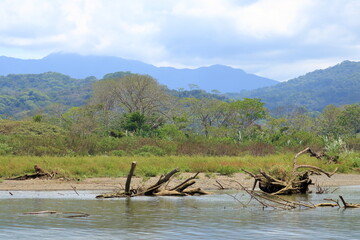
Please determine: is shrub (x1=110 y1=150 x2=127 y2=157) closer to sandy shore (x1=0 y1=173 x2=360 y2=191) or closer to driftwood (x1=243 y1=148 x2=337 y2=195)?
sandy shore (x1=0 y1=173 x2=360 y2=191)

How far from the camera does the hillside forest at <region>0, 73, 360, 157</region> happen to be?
36.1 metres

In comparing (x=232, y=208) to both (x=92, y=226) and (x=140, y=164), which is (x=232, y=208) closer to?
(x=92, y=226)

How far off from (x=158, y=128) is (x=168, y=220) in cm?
5928

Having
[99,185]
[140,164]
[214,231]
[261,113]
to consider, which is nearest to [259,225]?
[214,231]

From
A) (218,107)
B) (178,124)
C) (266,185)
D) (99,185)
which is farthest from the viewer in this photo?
(218,107)

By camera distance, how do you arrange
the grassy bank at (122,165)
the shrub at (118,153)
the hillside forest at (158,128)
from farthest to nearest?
the hillside forest at (158,128)
the shrub at (118,153)
the grassy bank at (122,165)

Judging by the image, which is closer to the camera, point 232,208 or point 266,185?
point 232,208

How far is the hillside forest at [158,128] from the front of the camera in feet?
119

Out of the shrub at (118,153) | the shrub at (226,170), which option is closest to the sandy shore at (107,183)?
the shrub at (226,170)

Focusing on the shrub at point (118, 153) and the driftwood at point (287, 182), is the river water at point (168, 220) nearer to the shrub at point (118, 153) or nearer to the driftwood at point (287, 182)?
the driftwood at point (287, 182)

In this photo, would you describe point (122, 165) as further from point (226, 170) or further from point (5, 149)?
point (5, 149)

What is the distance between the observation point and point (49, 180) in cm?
2230

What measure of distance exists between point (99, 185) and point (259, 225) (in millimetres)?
11255

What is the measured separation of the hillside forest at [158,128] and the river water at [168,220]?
1676 centimetres
